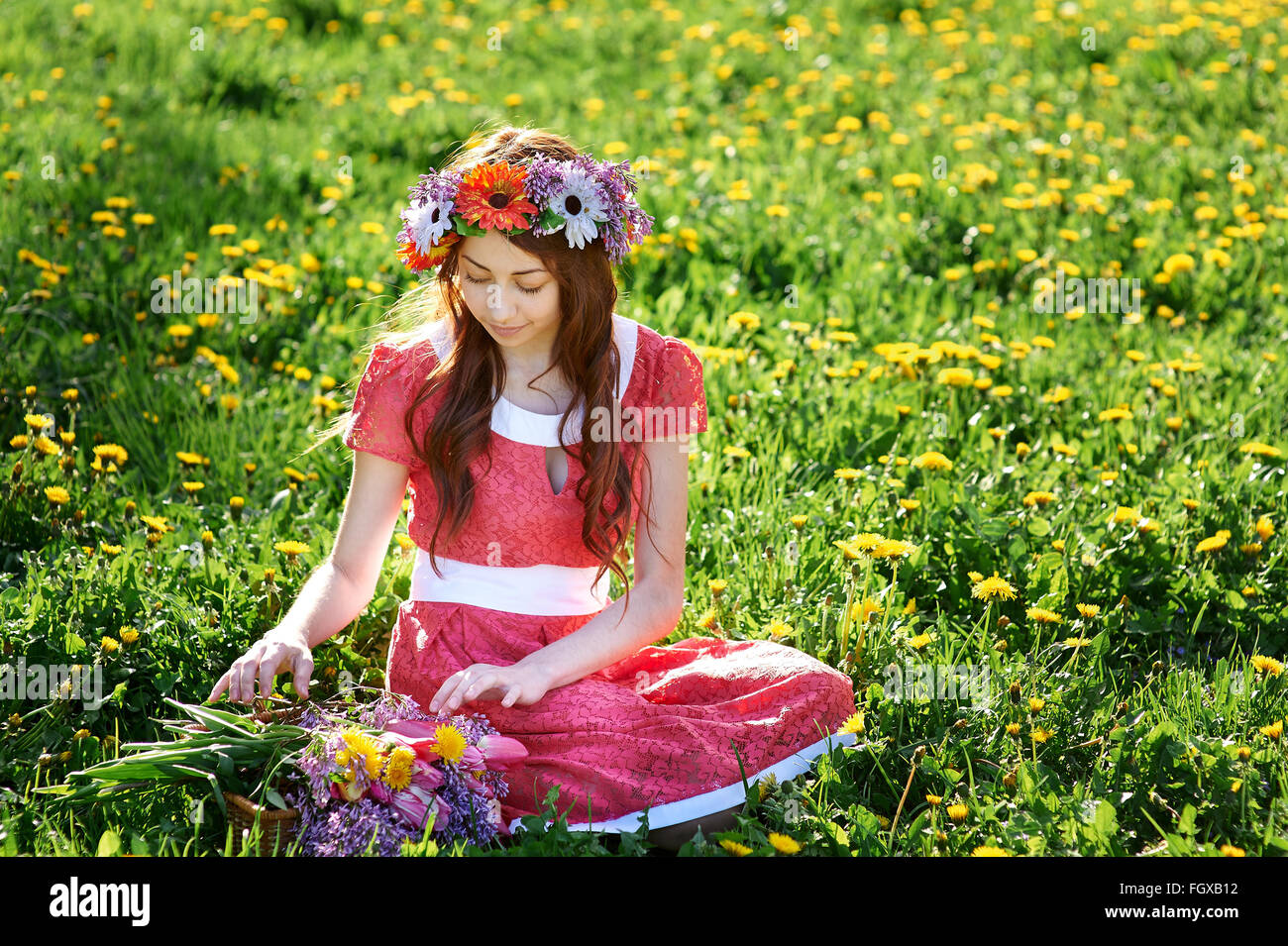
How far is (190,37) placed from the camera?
7160 millimetres

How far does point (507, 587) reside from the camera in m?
2.56

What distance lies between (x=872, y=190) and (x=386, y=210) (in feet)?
6.86

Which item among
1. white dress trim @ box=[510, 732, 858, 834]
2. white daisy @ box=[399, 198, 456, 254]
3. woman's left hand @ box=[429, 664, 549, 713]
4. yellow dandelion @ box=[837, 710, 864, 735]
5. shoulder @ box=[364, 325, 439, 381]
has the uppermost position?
white daisy @ box=[399, 198, 456, 254]

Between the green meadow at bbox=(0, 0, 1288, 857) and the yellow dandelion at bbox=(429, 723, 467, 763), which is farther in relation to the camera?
the green meadow at bbox=(0, 0, 1288, 857)

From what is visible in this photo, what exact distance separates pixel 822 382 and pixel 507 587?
5.50ft

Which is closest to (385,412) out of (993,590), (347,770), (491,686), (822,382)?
(491,686)

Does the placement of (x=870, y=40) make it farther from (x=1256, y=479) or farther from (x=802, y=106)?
(x=1256, y=479)

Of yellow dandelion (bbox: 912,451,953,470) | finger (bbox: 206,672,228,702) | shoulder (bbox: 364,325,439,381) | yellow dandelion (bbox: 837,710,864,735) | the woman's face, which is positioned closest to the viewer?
finger (bbox: 206,672,228,702)

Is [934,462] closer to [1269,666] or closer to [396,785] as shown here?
[1269,666]

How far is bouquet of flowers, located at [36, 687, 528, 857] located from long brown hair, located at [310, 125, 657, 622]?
0.39 m

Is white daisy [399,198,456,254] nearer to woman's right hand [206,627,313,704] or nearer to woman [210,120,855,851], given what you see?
woman [210,120,855,851]

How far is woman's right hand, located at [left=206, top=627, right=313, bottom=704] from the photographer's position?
7.23 feet

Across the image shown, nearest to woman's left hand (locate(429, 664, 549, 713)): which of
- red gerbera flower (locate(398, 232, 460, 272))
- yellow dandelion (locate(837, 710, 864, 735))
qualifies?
yellow dandelion (locate(837, 710, 864, 735))
